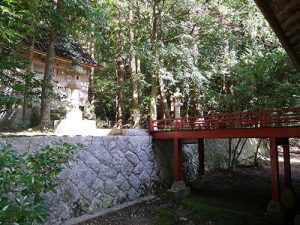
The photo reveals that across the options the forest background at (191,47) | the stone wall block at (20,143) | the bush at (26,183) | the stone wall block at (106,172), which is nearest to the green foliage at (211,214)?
the stone wall block at (106,172)

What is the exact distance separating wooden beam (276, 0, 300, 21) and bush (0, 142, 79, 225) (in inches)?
134

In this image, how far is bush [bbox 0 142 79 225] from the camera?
264cm

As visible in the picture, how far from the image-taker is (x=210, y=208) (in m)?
9.65

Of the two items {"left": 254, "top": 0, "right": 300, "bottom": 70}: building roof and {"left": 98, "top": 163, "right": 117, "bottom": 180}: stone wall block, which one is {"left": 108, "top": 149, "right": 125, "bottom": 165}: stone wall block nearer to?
{"left": 98, "top": 163, "right": 117, "bottom": 180}: stone wall block

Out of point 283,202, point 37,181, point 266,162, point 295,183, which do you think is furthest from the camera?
point 266,162

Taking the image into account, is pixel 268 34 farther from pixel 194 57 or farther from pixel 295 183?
pixel 295 183

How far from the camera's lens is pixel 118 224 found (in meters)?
8.16

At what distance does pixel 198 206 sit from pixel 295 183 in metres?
6.92

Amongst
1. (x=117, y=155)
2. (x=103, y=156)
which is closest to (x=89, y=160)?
(x=103, y=156)

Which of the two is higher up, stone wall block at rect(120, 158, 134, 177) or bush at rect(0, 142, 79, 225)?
bush at rect(0, 142, 79, 225)

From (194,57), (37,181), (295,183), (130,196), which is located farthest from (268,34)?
(37,181)

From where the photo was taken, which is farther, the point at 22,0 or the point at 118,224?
the point at 22,0

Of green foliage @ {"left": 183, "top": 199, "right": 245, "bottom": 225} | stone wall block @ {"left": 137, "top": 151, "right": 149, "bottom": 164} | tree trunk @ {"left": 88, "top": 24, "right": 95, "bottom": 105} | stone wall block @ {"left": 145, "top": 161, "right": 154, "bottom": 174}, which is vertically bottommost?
green foliage @ {"left": 183, "top": 199, "right": 245, "bottom": 225}

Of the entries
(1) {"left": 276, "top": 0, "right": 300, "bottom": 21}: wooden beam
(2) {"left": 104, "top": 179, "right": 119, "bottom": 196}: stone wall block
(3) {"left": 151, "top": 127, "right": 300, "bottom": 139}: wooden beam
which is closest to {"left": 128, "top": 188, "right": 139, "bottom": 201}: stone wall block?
(2) {"left": 104, "top": 179, "right": 119, "bottom": 196}: stone wall block
